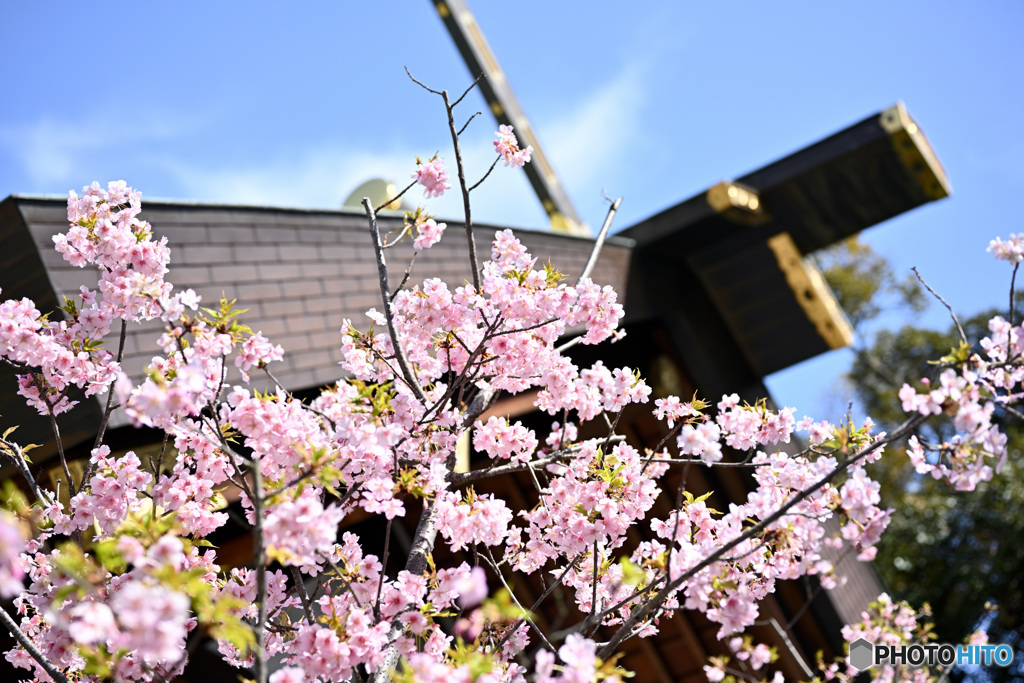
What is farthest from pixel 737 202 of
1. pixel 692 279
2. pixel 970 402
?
pixel 970 402

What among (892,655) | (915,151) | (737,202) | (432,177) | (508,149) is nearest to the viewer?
(432,177)

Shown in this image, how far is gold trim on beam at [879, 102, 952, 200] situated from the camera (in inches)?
193

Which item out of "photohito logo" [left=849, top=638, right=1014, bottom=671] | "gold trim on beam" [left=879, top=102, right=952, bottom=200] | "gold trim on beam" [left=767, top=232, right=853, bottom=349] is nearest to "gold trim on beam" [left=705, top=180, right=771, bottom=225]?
"gold trim on beam" [left=767, top=232, right=853, bottom=349]

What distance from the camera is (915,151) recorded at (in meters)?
4.96

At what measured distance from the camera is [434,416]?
1963 mm

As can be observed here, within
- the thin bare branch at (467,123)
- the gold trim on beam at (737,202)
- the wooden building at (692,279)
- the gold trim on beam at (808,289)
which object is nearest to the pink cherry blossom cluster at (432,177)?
the thin bare branch at (467,123)

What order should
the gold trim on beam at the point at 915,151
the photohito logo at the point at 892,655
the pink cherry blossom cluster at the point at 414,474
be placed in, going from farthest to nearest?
the gold trim on beam at the point at 915,151, the photohito logo at the point at 892,655, the pink cherry blossom cluster at the point at 414,474

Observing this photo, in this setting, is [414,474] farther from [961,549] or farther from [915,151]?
[961,549]

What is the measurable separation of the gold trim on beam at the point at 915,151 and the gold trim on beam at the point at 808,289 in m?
0.91

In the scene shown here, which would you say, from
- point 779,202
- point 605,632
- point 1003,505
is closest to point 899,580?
point 1003,505

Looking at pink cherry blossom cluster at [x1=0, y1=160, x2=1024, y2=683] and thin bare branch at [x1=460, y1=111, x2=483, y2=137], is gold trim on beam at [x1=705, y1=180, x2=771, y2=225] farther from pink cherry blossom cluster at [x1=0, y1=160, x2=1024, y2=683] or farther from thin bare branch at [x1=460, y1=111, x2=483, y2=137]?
thin bare branch at [x1=460, y1=111, x2=483, y2=137]

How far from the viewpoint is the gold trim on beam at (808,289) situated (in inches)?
224

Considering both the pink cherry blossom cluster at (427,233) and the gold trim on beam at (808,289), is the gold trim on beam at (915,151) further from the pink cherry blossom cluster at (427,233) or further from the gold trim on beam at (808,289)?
the pink cherry blossom cluster at (427,233)

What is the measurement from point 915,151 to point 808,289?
1175 mm
